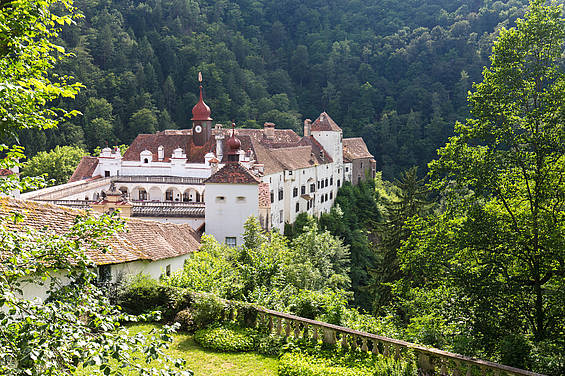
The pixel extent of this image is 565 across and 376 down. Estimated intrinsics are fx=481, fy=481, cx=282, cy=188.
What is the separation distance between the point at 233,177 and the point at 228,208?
83.9 inches

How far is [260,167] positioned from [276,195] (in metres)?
4.38

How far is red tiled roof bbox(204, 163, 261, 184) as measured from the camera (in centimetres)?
3244

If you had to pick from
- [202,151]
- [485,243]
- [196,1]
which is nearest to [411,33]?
[196,1]

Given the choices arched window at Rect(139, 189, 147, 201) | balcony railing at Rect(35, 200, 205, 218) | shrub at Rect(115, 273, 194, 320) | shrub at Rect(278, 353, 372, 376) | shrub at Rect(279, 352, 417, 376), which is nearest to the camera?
shrub at Rect(279, 352, 417, 376)

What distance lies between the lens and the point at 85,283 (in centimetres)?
671

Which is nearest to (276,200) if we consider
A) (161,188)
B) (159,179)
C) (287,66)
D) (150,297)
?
(161,188)

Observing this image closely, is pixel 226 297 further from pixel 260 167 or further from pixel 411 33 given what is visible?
pixel 411 33

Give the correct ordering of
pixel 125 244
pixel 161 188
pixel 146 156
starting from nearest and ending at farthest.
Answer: pixel 125 244 < pixel 161 188 < pixel 146 156

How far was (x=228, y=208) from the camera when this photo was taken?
32.4 m

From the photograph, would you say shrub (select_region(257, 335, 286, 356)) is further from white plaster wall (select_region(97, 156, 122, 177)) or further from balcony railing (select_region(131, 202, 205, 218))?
white plaster wall (select_region(97, 156, 122, 177))

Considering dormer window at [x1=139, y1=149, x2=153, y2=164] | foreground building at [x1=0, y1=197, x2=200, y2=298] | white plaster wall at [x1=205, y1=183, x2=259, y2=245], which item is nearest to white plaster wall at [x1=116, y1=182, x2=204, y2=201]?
dormer window at [x1=139, y1=149, x2=153, y2=164]

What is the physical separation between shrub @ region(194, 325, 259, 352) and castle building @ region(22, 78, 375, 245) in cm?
1844

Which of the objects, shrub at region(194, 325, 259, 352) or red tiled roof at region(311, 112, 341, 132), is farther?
red tiled roof at region(311, 112, 341, 132)

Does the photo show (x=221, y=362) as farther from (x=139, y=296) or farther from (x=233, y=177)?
(x=233, y=177)
